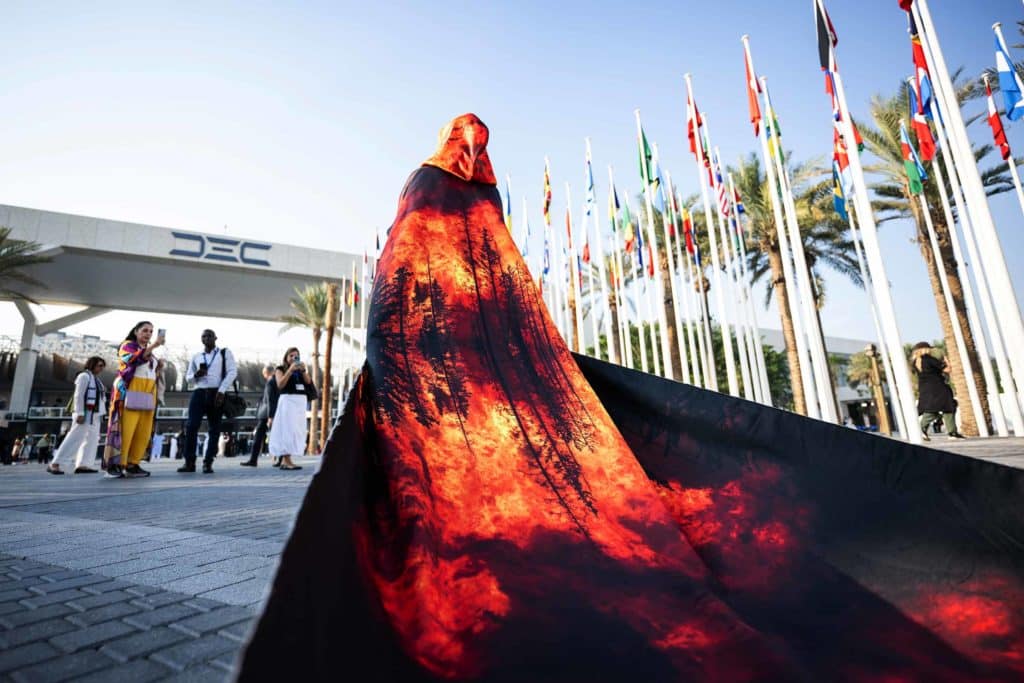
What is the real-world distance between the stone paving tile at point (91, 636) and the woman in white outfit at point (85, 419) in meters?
6.62

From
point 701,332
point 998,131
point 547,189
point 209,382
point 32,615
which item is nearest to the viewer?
point 32,615

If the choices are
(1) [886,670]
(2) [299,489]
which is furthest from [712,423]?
(2) [299,489]

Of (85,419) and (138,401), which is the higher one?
(138,401)

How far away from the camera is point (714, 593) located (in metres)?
1.31

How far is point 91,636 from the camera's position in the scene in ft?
4.69

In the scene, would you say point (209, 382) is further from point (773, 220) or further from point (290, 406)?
point (773, 220)

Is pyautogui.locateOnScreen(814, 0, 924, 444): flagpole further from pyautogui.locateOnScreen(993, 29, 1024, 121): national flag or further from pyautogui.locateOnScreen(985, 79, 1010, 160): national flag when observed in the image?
pyautogui.locateOnScreen(985, 79, 1010, 160): national flag

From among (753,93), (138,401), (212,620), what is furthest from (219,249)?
(212,620)

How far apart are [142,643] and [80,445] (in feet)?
27.4

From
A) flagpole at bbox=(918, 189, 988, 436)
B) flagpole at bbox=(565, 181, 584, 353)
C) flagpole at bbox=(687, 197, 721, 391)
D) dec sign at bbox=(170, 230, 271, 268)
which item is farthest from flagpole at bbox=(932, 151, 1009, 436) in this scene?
dec sign at bbox=(170, 230, 271, 268)

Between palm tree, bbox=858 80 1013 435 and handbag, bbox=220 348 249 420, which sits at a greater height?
palm tree, bbox=858 80 1013 435

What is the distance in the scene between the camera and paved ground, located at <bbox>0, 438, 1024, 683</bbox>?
50.5 inches

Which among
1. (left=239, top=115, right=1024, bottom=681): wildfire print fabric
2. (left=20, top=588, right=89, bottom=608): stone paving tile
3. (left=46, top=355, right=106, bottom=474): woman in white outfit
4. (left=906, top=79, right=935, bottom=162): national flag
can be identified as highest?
(left=906, top=79, right=935, bottom=162): national flag

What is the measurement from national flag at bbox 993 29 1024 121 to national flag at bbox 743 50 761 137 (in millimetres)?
3535
